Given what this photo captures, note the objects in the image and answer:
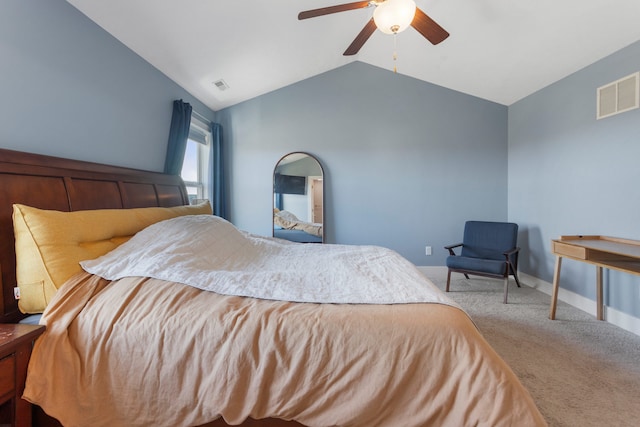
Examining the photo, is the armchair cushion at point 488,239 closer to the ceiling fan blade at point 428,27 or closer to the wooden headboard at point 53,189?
the ceiling fan blade at point 428,27

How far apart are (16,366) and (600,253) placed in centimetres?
359

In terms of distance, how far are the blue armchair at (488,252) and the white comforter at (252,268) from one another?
4.88 ft

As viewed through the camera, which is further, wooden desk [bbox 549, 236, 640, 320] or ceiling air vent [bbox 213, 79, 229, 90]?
ceiling air vent [bbox 213, 79, 229, 90]

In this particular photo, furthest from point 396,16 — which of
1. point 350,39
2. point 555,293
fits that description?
point 555,293

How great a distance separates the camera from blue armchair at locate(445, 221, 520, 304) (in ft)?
9.05

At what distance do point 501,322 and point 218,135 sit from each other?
12.7 feet

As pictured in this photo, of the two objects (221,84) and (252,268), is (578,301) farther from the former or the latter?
(221,84)

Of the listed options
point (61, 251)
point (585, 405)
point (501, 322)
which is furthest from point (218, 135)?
point (585, 405)

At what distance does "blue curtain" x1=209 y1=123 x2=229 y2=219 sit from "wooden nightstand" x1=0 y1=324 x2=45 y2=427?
250 centimetres

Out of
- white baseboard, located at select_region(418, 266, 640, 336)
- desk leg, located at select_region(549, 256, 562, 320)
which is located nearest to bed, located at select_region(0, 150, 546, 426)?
desk leg, located at select_region(549, 256, 562, 320)

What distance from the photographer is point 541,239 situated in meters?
3.05

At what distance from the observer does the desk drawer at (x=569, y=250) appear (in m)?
2.05

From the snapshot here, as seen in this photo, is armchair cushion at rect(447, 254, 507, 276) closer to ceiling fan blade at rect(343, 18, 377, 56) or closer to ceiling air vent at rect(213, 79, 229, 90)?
ceiling fan blade at rect(343, 18, 377, 56)

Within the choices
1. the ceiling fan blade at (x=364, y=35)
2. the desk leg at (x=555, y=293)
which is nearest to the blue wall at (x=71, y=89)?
the ceiling fan blade at (x=364, y=35)
